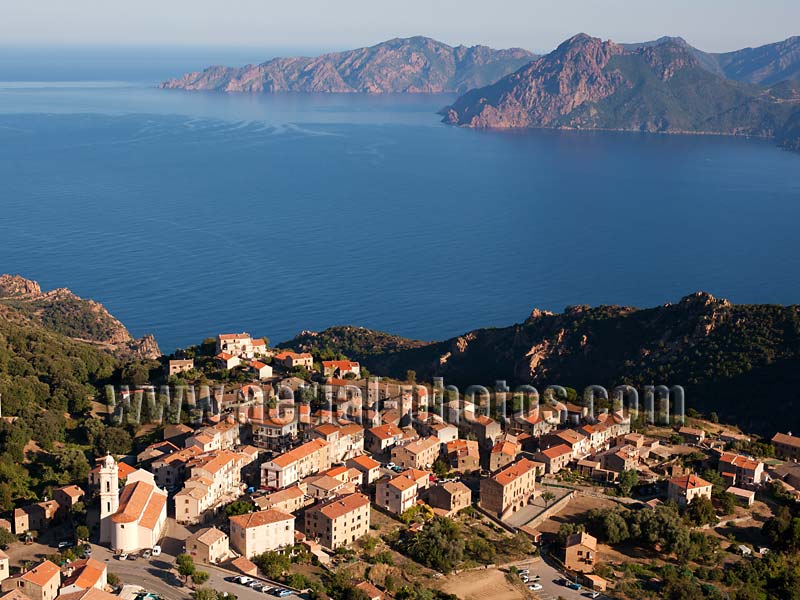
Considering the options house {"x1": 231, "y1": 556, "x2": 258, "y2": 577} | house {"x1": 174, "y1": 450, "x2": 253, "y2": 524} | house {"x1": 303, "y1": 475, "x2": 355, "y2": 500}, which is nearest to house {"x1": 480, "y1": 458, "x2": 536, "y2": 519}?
house {"x1": 303, "y1": 475, "x2": 355, "y2": 500}

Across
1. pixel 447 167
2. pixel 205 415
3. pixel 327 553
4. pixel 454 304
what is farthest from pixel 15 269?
pixel 447 167

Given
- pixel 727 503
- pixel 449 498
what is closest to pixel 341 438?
pixel 449 498

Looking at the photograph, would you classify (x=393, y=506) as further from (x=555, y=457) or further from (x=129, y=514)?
(x=129, y=514)

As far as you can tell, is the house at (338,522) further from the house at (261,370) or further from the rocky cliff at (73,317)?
the rocky cliff at (73,317)

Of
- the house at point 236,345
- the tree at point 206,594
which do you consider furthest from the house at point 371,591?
the house at point 236,345

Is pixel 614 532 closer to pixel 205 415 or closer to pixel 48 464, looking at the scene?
pixel 205 415

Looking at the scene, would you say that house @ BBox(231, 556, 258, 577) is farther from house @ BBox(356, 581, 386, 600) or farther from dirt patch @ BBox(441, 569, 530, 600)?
dirt patch @ BBox(441, 569, 530, 600)
